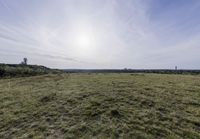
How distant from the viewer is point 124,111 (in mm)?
7797

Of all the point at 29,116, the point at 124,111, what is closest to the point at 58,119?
the point at 29,116

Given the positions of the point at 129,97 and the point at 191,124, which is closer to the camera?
the point at 191,124

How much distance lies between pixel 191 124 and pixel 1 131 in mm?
5925

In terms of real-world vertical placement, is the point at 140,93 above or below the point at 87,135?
above

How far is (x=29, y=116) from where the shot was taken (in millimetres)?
7891

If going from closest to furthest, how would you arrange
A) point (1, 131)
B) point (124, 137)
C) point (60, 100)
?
1. point (124, 137)
2. point (1, 131)
3. point (60, 100)

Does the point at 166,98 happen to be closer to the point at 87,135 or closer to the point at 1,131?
the point at 87,135

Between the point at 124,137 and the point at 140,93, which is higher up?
the point at 140,93

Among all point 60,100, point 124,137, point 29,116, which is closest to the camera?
point 124,137

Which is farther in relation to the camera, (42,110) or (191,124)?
(42,110)

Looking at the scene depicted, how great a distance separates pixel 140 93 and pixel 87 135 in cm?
488

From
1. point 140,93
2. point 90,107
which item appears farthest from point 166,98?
point 90,107

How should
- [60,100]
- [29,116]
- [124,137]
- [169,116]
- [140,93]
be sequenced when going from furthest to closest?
1. [140,93]
2. [60,100]
3. [29,116]
4. [169,116]
5. [124,137]

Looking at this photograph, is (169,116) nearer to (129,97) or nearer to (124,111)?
(124,111)
